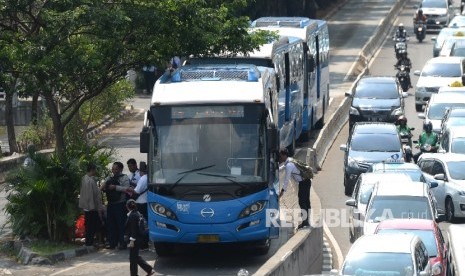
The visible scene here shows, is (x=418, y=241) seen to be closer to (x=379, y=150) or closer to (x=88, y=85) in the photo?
(x=88, y=85)

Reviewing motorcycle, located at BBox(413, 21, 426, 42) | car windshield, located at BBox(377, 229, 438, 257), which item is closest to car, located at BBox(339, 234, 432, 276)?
car windshield, located at BBox(377, 229, 438, 257)

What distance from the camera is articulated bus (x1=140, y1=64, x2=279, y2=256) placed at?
21781 mm

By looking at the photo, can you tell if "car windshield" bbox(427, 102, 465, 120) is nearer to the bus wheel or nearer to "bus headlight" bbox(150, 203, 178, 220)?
the bus wheel

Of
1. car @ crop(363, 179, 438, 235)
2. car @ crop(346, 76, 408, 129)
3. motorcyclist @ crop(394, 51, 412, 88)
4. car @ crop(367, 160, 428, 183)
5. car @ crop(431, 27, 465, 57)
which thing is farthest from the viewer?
car @ crop(431, 27, 465, 57)

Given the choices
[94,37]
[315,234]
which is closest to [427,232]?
[315,234]

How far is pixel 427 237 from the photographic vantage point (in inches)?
845

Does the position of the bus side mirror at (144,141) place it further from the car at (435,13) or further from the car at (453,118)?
the car at (435,13)

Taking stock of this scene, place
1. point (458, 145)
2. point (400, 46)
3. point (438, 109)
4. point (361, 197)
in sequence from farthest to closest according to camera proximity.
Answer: point (400, 46) < point (438, 109) < point (458, 145) < point (361, 197)

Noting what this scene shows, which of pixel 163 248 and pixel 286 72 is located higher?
pixel 286 72

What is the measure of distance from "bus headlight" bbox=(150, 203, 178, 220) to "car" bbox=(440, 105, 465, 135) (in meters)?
14.6

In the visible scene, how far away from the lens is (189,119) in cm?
2236

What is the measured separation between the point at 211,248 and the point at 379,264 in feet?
17.7

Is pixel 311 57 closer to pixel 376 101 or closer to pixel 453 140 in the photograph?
pixel 376 101

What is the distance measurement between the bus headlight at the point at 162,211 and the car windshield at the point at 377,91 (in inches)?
826
